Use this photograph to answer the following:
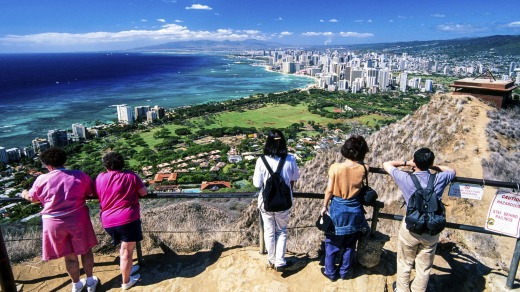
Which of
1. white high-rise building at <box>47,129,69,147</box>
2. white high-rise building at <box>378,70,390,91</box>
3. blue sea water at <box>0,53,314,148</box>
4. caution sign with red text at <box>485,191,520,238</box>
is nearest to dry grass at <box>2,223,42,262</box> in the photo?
caution sign with red text at <box>485,191,520,238</box>

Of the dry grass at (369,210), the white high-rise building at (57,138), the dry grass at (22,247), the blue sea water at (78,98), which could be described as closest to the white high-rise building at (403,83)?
the blue sea water at (78,98)

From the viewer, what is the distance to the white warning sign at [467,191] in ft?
7.72

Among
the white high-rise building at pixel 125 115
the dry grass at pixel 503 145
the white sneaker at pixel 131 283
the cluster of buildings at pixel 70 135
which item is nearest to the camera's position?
the white sneaker at pixel 131 283

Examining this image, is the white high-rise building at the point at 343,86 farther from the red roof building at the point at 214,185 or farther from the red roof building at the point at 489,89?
the red roof building at the point at 489,89

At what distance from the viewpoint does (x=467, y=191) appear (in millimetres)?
2379

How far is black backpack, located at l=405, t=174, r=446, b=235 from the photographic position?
208 cm

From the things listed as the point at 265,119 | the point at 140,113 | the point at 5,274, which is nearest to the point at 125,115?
the point at 140,113

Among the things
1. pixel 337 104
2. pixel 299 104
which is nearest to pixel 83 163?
pixel 299 104

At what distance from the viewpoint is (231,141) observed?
34344mm

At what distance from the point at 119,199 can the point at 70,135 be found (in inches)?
1421

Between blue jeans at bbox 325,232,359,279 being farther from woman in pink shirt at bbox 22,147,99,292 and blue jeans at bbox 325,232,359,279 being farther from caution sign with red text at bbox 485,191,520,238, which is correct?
woman in pink shirt at bbox 22,147,99,292

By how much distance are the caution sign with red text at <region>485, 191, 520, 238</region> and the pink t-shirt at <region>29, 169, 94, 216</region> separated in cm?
293

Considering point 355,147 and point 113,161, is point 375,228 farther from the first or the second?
point 113,161

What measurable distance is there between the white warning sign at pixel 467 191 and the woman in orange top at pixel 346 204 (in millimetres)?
663
